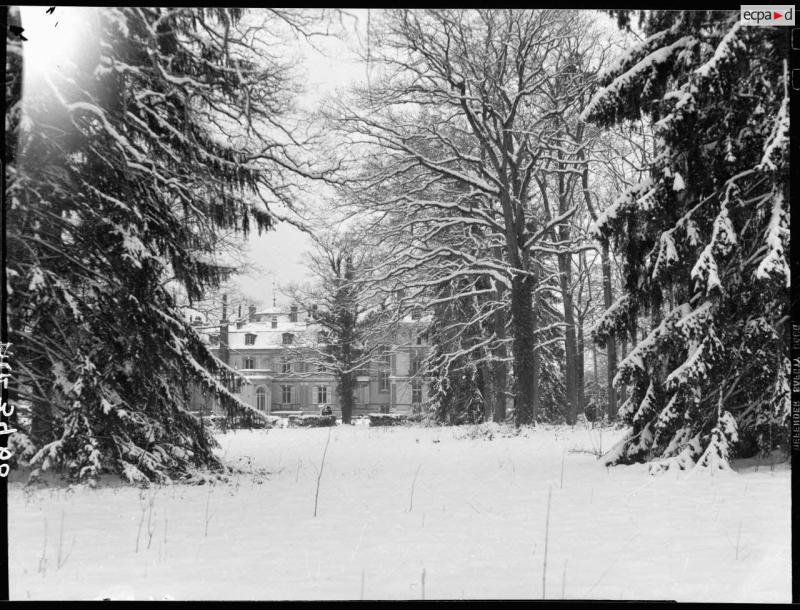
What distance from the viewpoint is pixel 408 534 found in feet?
13.4

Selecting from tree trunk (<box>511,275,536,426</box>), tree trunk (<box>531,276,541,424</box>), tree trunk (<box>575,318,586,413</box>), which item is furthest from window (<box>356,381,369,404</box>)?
tree trunk (<box>575,318,586,413</box>)

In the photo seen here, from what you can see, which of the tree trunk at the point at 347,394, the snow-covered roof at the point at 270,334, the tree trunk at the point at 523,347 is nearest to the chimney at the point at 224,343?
the snow-covered roof at the point at 270,334

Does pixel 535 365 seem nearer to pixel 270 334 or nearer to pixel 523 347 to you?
pixel 523 347

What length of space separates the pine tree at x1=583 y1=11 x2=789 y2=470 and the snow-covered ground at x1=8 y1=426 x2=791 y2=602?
61 centimetres

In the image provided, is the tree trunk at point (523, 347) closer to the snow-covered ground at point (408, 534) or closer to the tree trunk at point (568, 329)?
the tree trunk at point (568, 329)

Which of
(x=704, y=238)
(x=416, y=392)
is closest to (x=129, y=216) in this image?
(x=416, y=392)

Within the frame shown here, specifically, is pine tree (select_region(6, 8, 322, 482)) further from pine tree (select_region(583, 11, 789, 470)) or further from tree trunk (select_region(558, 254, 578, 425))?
pine tree (select_region(583, 11, 789, 470))

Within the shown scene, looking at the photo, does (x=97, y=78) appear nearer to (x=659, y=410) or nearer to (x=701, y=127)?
(x=701, y=127)

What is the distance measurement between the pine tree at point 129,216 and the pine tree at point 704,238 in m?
3.37

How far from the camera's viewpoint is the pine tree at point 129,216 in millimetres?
4652

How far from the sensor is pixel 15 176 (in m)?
4.26
